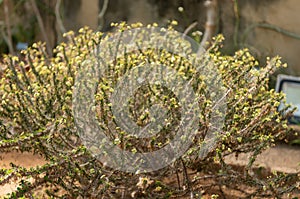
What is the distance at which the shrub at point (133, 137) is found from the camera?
2650 millimetres

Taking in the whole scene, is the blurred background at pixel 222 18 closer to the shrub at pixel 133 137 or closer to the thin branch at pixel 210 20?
the thin branch at pixel 210 20

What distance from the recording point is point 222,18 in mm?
5188

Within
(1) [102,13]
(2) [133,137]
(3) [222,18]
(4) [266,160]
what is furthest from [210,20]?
(2) [133,137]

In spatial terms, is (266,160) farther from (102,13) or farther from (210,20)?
(102,13)

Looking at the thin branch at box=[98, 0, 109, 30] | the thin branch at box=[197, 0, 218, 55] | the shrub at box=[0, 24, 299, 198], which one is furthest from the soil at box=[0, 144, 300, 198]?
the thin branch at box=[98, 0, 109, 30]

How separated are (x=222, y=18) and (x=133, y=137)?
9.04ft

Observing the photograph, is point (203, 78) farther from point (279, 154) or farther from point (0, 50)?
point (0, 50)

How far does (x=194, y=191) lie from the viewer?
9.13 ft

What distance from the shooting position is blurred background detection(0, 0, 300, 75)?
16.3 feet

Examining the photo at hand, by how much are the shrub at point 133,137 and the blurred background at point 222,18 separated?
5.76ft

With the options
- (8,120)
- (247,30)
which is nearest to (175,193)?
(8,120)

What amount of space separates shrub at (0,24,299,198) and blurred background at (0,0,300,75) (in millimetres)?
1754

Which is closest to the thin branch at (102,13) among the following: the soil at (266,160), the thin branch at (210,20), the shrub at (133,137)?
the thin branch at (210,20)

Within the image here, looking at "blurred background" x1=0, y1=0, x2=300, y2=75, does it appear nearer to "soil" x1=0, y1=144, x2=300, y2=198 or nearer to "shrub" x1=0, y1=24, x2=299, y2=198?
"soil" x1=0, y1=144, x2=300, y2=198
